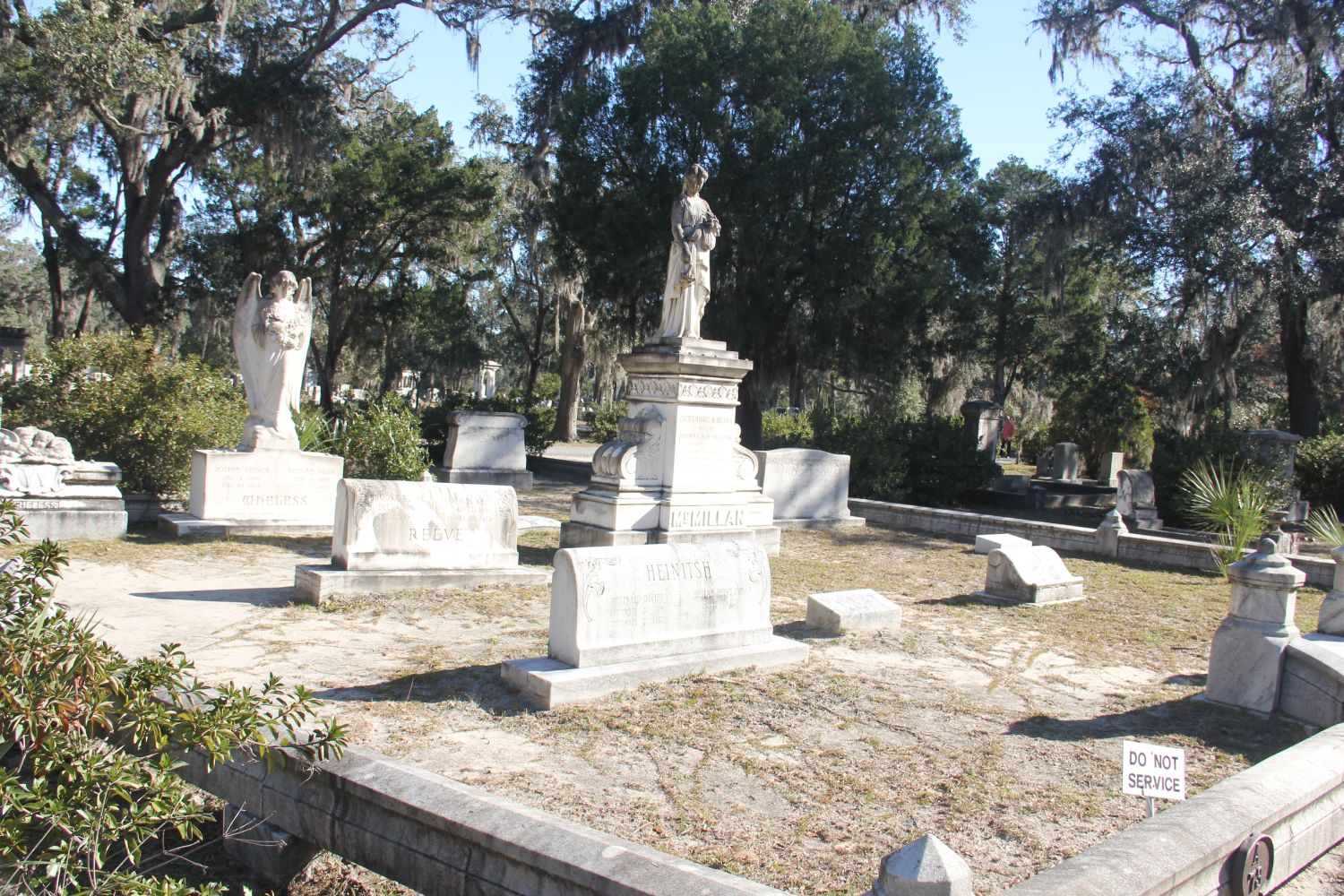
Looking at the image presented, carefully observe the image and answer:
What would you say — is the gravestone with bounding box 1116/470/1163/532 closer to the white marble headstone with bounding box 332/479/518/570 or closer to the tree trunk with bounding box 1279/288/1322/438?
the tree trunk with bounding box 1279/288/1322/438

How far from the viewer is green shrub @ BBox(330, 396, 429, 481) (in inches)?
536

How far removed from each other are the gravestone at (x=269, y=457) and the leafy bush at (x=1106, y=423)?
52.4 feet

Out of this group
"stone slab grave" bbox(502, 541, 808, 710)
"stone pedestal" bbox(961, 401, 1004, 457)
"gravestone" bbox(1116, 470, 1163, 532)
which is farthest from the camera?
"stone pedestal" bbox(961, 401, 1004, 457)

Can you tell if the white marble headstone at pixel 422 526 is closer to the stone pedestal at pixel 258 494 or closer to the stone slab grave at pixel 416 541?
the stone slab grave at pixel 416 541

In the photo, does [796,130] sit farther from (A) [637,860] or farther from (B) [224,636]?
(A) [637,860]

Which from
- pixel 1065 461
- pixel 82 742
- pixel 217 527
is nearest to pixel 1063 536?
pixel 217 527

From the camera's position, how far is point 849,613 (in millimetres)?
7934

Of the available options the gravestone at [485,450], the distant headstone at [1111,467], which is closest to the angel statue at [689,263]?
the gravestone at [485,450]

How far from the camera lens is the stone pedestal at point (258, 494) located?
36.5ft

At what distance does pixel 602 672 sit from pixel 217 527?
6.82 meters

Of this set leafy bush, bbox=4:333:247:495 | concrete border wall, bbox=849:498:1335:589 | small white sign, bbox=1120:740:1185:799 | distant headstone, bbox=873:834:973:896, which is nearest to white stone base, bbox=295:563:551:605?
leafy bush, bbox=4:333:247:495

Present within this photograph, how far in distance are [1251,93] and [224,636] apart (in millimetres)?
21129

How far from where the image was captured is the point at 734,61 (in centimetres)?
2166

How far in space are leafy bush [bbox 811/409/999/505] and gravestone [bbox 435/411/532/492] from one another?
19.7 ft
